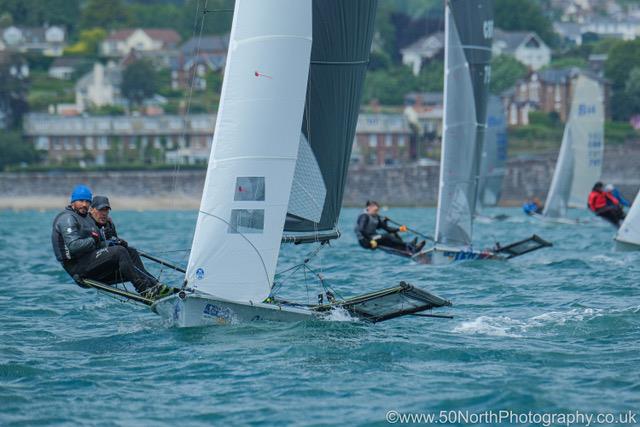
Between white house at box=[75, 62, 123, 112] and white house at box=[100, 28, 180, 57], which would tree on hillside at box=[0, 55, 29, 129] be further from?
white house at box=[100, 28, 180, 57]

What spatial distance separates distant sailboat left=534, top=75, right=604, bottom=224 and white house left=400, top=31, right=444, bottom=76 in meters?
82.5

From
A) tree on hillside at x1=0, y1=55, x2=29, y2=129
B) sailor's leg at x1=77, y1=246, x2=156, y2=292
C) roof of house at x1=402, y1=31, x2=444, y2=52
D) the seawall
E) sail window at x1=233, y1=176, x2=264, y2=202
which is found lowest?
the seawall

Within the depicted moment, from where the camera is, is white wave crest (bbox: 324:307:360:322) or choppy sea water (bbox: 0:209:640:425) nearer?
choppy sea water (bbox: 0:209:640:425)

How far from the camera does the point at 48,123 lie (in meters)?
98.1

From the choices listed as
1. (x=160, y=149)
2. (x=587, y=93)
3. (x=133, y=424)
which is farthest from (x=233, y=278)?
(x=160, y=149)

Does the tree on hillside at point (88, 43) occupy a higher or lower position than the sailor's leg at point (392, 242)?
higher

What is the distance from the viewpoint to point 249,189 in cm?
1474

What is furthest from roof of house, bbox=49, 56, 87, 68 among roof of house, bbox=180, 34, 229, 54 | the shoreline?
the shoreline

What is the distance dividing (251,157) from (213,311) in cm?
170

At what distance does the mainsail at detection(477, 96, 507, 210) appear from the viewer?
4997cm

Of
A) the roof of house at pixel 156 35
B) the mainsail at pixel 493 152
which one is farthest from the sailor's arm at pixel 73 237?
the roof of house at pixel 156 35

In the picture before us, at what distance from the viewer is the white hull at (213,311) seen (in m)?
14.6

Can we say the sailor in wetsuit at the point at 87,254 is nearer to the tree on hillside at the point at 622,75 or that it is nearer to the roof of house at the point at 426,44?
the tree on hillside at the point at 622,75

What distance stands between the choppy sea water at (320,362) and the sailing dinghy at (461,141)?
16.2 feet
